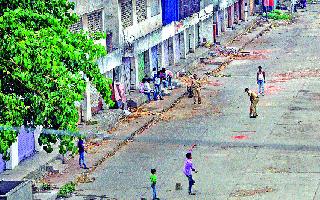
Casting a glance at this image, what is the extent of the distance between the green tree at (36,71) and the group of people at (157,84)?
23066 mm

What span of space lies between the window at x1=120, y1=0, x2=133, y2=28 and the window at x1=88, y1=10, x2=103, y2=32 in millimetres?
3210

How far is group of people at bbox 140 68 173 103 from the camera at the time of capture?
46.9 meters

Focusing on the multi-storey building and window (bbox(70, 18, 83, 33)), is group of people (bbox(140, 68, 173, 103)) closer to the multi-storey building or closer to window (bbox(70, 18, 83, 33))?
the multi-storey building

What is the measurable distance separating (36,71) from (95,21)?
75.7ft

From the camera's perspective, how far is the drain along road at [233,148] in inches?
1235

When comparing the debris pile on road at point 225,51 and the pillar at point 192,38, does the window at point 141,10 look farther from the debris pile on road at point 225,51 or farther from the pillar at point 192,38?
the debris pile on road at point 225,51

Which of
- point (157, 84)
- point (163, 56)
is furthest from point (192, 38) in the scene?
point (157, 84)

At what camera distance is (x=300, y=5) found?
9431 cm

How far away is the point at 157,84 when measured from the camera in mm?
47312

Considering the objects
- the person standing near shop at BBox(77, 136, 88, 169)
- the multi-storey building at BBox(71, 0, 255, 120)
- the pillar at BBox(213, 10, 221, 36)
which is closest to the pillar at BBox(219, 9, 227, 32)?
the pillar at BBox(213, 10, 221, 36)

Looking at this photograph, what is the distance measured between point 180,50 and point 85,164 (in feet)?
89.5

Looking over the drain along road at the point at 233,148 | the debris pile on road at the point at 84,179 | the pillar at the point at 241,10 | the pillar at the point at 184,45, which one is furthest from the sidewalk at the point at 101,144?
the pillar at the point at 241,10

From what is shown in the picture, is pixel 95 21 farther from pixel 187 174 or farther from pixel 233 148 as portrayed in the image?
pixel 187 174

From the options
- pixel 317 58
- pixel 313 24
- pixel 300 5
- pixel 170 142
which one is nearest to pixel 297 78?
pixel 317 58
